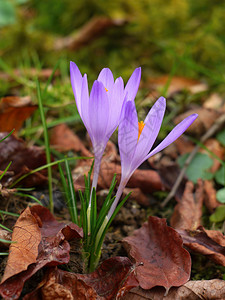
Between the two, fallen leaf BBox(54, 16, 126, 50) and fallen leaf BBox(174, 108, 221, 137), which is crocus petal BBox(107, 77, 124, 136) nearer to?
fallen leaf BBox(174, 108, 221, 137)

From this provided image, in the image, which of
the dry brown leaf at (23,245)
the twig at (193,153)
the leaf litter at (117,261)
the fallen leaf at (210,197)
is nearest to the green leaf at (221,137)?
the twig at (193,153)

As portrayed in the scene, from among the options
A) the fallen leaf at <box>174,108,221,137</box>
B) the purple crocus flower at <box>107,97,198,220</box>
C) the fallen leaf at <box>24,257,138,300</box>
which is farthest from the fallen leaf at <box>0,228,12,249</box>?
the fallen leaf at <box>174,108,221,137</box>

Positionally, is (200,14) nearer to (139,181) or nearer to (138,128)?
(139,181)

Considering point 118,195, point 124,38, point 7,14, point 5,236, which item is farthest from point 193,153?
point 7,14

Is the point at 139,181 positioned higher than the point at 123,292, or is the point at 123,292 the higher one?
the point at 123,292

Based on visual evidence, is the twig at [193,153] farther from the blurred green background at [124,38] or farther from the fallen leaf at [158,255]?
the blurred green background at [124,38]

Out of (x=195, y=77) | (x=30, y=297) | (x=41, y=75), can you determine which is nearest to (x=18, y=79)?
(x=41, y=75)

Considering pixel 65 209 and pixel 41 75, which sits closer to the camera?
pixel 65 209
